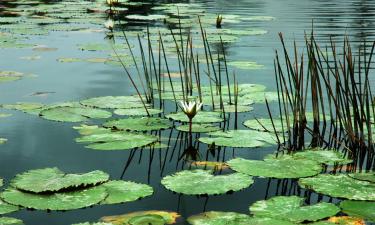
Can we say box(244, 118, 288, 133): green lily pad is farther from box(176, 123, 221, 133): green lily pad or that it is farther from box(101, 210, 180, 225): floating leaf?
box(101, 210, 180, 225): floating leaf

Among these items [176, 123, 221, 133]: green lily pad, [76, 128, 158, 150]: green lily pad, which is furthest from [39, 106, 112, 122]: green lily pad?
[176, 123, 221, 133]: green lily pad

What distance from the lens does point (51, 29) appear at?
9.25 m

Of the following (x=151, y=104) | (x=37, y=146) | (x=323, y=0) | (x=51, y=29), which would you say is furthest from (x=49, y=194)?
(x=323, y=0)

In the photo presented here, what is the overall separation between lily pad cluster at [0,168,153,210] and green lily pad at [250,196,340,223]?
0.57m

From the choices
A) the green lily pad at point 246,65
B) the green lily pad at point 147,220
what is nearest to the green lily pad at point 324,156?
the green lily pad at point 147,220

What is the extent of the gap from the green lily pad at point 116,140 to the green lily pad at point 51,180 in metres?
0.52

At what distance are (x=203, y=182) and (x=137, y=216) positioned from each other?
19.1 inches

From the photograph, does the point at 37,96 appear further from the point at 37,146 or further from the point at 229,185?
the point at 229,185

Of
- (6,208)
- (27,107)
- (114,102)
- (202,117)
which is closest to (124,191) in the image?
(6,208)

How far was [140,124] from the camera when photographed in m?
4.03

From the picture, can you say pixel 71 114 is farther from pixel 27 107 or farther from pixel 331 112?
pixel 331 112

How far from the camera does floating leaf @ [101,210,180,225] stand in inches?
99.7

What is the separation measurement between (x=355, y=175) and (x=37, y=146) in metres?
→ 2.06

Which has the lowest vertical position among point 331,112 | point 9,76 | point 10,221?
point 10,221
